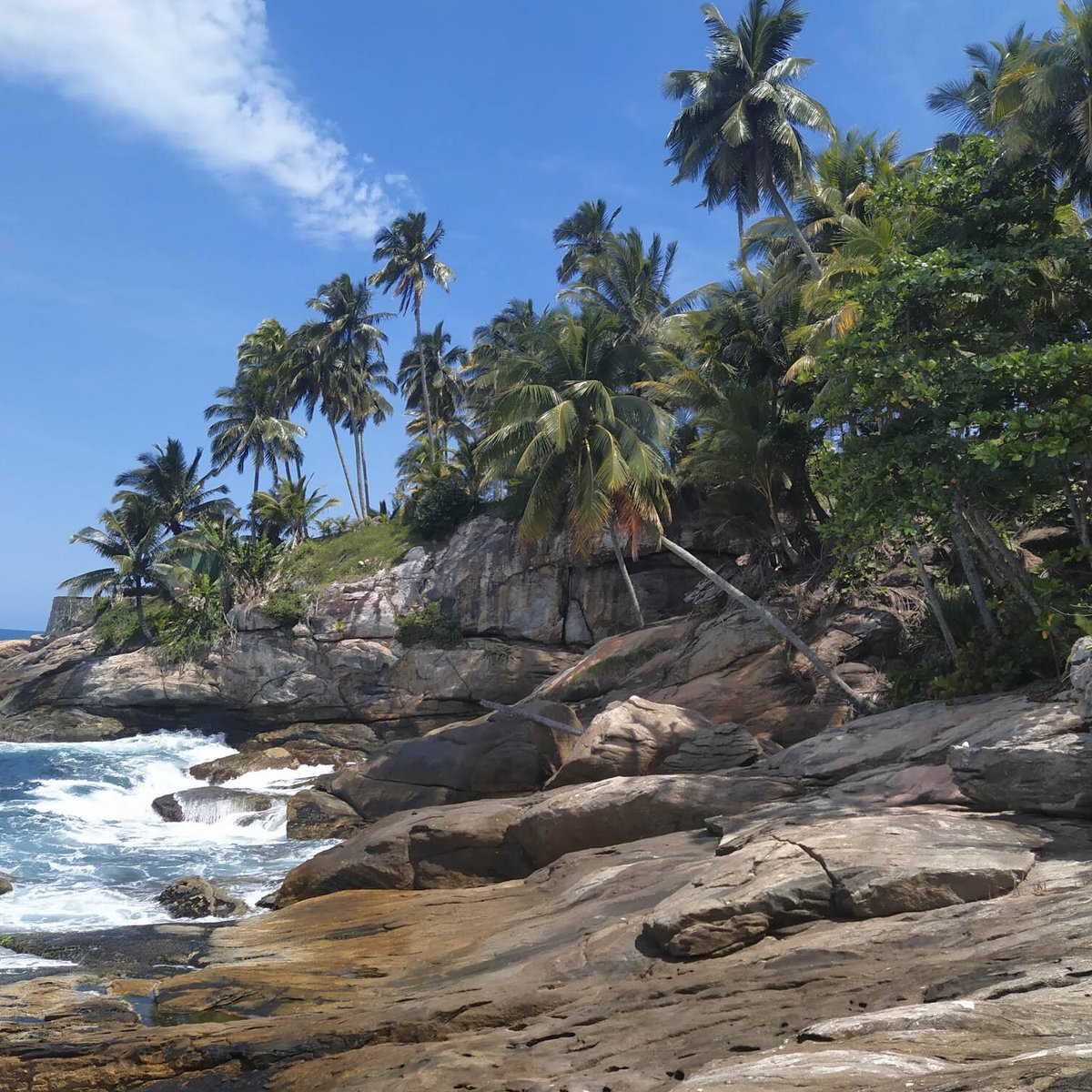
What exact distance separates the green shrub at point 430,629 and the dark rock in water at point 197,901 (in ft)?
56.4

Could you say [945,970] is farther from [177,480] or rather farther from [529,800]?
[177,480]

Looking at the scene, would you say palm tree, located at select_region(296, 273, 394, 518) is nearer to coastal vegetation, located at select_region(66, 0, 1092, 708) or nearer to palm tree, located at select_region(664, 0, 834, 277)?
coastal vegetation, located at select_region(66, 0, 1092, 708)

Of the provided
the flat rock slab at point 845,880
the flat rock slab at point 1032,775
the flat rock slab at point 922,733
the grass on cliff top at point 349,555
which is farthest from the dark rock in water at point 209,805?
the flat rock slab at point 1032,775

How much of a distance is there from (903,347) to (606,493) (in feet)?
29.1

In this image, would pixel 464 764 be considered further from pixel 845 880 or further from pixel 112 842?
pixel 845 880

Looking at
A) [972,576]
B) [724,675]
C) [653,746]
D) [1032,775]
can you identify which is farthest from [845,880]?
[724,675]

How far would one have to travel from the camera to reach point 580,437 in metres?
20.6

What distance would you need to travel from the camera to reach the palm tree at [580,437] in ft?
64.6

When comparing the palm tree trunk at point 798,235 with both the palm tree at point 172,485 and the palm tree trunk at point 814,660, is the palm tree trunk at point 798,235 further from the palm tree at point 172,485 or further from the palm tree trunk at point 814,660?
the palm tree at point 172,485

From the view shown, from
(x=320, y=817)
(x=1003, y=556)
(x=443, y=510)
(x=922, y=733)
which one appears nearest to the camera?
(x=922, y=733)

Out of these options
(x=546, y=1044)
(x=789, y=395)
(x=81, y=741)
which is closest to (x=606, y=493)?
(x=789, y=395)

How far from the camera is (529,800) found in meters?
13.7

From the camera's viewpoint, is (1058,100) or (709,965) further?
(1058,100)

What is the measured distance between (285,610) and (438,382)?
73.1 ft
